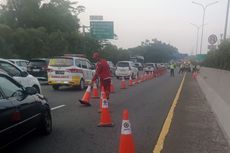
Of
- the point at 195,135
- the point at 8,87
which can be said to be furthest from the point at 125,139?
the point at 195,135

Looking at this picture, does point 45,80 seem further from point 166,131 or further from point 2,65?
point 166,131

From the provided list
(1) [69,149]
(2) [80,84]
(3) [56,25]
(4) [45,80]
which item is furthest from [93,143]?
(3) [56,25]

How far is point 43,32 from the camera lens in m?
55.5

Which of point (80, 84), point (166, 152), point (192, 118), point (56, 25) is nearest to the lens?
point (166, 152)

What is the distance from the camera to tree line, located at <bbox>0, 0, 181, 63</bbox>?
49.2 meters

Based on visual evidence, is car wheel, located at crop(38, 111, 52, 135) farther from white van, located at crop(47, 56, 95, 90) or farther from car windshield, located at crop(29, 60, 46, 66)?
car windshield, located at crop(29, 60, 46, 66)

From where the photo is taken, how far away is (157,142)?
28.8 ft

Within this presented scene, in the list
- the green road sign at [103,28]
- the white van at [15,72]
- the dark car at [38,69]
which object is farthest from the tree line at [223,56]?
the green road sign at [103,28]

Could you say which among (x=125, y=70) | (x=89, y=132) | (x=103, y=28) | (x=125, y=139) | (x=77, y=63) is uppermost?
(x=103, y=28)

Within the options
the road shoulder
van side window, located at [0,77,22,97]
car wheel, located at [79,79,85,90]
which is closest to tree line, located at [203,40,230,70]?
the road shoulder

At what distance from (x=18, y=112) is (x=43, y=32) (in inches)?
1938

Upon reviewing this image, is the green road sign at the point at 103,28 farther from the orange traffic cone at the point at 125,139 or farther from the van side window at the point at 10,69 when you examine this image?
the orange traffic cone at the point at 125,139

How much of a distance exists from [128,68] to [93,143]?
3301cm

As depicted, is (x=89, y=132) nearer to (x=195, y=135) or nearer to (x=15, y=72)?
(x=195, y=135)
